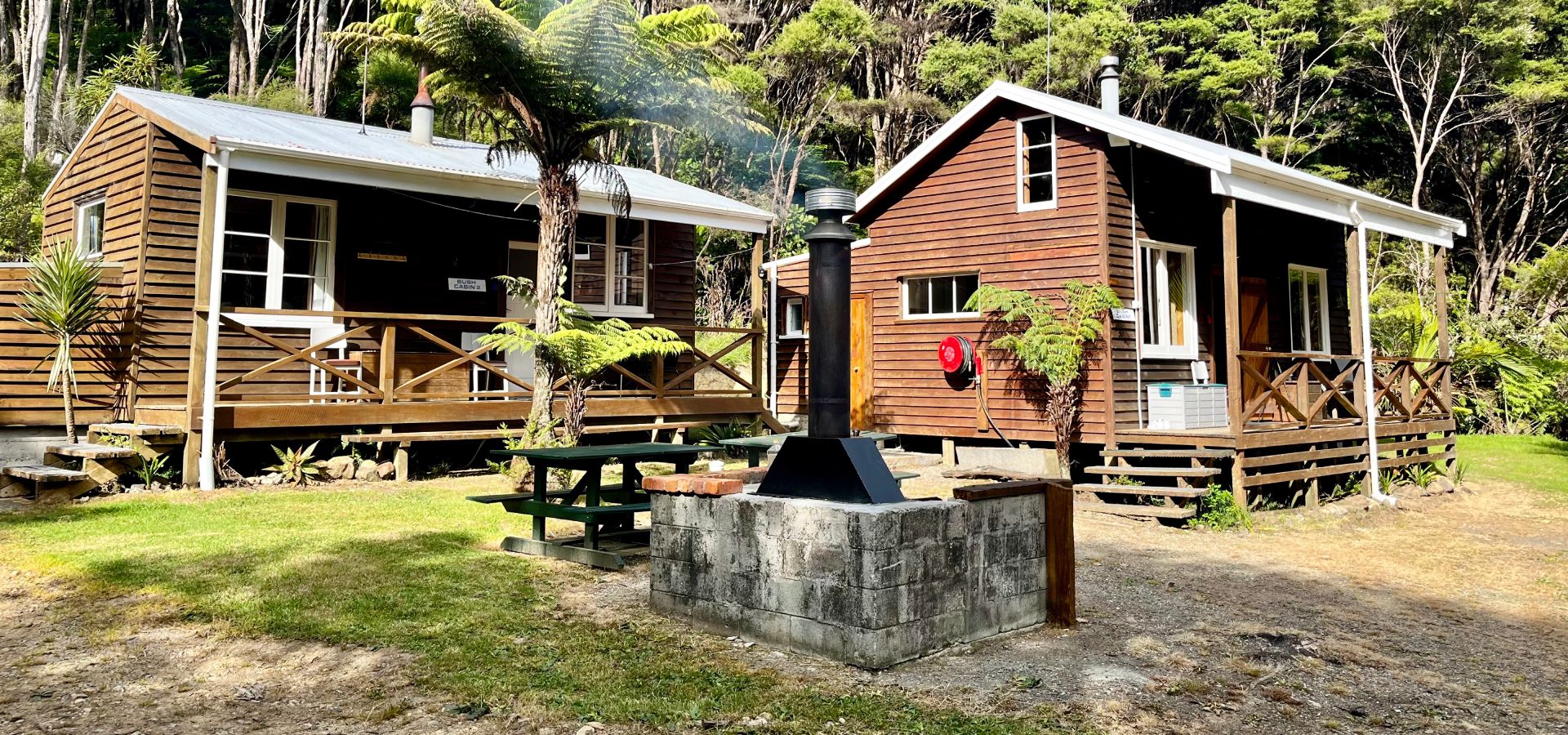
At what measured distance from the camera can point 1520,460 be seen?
50.2ft

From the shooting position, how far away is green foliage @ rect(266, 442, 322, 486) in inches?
408

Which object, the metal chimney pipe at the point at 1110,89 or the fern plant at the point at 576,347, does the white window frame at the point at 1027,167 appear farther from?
the fern plant at the point at 576,347

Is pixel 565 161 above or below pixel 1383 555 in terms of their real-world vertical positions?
above

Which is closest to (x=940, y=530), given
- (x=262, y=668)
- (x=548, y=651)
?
(x=548, y=651)

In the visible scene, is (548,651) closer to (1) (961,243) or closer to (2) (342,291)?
(2) (342,291)

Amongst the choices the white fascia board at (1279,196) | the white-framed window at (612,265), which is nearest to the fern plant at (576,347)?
the white-framed window at (612,265)

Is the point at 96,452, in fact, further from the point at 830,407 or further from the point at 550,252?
the point at 830,407

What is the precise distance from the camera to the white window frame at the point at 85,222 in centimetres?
1204

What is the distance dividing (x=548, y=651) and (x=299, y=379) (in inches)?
346

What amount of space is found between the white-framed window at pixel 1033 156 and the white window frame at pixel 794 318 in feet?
17.5

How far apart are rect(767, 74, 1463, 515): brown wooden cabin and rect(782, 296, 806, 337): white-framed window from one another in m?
2.48

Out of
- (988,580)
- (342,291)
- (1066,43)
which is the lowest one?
(988,580)

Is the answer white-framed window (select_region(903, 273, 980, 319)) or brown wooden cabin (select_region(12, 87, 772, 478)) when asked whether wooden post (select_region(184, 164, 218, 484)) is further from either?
white-framed window (select_region(903, 273, 980, 319))

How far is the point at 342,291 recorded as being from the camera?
12.3 metres
